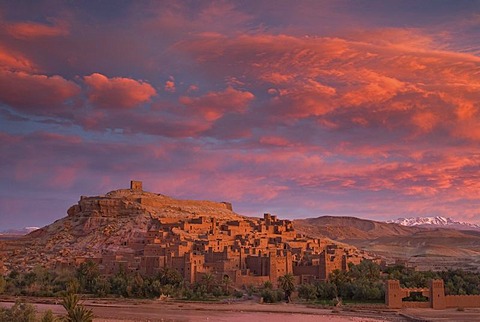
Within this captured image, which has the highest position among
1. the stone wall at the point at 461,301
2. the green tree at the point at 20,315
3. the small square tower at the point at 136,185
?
the small square tower at the point at 136,185

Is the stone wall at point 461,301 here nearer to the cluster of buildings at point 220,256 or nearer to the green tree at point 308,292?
the green tree at point 308,292

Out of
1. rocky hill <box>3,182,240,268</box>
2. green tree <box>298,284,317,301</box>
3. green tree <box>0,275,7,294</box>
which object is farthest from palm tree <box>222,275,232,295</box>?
green tree <box>0,275,7,294</box>

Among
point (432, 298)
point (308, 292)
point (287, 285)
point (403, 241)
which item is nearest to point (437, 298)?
point (432, 298)

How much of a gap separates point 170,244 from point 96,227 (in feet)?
48.3

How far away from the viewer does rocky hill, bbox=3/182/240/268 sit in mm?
64250

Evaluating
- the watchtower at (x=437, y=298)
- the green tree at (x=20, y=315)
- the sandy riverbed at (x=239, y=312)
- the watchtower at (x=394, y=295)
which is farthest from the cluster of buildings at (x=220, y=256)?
the green tree at (x=20, y=315)

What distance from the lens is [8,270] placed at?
2418 inches

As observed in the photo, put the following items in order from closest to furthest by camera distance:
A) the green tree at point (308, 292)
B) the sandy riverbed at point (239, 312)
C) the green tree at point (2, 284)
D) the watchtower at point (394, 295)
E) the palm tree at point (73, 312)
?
the palm tree at point (73, 312)
the sandy riverbed at point (239, 312)
the watchtower at point (394, 295)
the green tree at point (308, 292)
the green tree at point (2, 284)

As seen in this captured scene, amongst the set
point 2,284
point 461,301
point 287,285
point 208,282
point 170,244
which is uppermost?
point 170,244

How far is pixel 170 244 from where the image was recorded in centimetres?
5772

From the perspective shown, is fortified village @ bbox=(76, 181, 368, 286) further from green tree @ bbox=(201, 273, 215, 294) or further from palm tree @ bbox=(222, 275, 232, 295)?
green tree @ bbox=(201, 273, 215, 294)

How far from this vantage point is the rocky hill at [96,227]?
64250 mm

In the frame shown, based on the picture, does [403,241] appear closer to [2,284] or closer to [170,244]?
[170,244]

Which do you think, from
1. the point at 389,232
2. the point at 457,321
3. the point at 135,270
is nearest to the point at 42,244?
the point at 135,270
